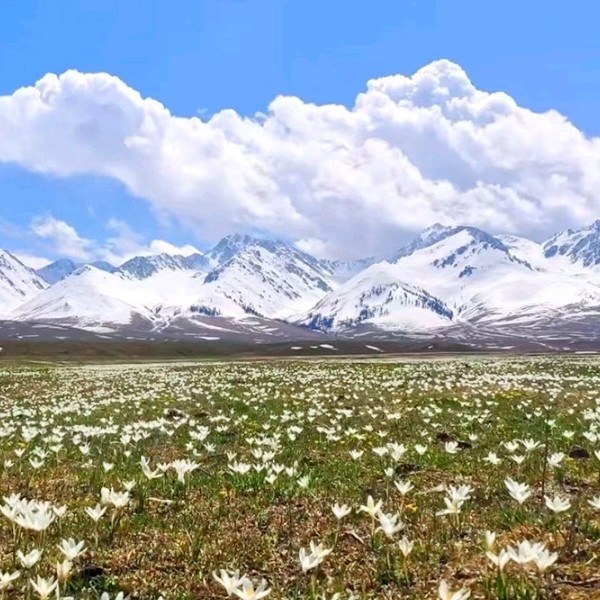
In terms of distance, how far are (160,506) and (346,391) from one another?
17.6 metres

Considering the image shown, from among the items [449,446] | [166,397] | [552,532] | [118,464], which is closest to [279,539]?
[552,532]

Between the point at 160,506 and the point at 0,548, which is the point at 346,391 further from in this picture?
the point at 0,548

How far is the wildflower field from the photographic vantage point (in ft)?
17.5

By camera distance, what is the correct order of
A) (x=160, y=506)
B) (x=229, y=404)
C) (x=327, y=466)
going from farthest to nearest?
(x=229, y=404) < (x=327, y=466) < (x=160, y=506)

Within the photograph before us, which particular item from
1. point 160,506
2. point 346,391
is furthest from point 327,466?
point 346,391

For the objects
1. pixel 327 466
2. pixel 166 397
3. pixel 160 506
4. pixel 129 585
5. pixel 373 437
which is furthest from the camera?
pixel 166 397

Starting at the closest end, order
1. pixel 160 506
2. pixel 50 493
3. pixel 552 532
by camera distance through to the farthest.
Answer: pixel 552 532 < pixel 160 506 < pixel 50 493

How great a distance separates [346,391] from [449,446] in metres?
15.9

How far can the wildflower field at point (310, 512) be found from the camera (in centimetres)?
534

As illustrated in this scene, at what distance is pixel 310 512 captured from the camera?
25.6ft

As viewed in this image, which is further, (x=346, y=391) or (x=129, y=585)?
(x=346, y=391)

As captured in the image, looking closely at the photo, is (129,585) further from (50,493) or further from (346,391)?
(346,391)

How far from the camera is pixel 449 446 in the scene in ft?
31.5

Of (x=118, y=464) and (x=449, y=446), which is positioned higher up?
(x=449, y=446)
